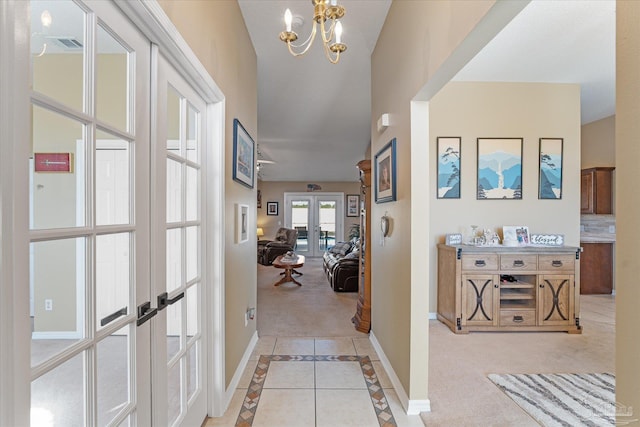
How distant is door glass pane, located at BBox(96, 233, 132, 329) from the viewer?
0.92m

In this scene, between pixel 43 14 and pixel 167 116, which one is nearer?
pixel 43 14

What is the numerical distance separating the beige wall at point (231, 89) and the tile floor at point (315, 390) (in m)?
0.22

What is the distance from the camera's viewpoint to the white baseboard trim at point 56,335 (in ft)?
2.27

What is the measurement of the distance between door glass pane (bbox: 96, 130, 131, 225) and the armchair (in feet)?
22.2

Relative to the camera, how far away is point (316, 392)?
2.08m

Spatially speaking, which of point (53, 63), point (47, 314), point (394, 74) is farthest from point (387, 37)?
point (47, 314)

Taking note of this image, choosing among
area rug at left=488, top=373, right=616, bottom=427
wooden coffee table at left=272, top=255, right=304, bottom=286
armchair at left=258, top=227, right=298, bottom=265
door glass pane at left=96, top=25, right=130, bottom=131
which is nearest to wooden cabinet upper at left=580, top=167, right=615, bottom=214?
area rug at left=488, top=373, right=616, bottom=427

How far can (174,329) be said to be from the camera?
56.1 inches

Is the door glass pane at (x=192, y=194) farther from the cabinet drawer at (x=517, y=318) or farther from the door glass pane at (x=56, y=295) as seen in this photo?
the cabinet drawer at (x=517, y=318)

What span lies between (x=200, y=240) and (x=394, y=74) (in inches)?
72.4

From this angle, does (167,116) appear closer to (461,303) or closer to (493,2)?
(493,2)

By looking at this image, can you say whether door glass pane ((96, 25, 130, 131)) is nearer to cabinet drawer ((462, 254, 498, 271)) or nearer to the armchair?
cabinet drawer ((462, 254, 498, 271))

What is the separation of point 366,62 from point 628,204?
2901 mm

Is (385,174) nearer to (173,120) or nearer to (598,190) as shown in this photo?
(173,120)
